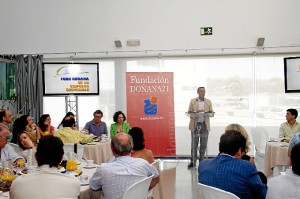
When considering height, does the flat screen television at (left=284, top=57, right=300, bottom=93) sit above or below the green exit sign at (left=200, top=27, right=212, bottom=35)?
below

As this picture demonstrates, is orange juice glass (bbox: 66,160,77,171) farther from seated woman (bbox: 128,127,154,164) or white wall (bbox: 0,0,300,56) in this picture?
white wall (bbox: 0,0,300,56)

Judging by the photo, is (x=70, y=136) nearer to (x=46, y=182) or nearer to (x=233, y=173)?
(x=46, y=182)

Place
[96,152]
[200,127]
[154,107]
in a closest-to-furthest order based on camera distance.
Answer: [96,152] → [200,127] → [154,107]

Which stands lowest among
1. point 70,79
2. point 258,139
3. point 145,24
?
point 258,139

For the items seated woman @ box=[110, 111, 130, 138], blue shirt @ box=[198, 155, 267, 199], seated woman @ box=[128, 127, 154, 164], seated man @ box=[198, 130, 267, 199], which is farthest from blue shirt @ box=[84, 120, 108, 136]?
blue shirt @ box=[198, 155, 267, 199]

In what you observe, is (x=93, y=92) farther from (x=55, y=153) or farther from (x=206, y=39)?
(x=55, y=153)

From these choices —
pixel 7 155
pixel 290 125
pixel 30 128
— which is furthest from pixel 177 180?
pixel 7 155

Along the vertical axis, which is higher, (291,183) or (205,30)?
(205,30)

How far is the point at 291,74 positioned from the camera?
25.7ft

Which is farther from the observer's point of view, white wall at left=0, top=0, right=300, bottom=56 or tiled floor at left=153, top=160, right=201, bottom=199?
white wall at left=0, top=0, right=300, bottom=56

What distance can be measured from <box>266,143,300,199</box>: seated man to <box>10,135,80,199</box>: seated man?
129 centimetres

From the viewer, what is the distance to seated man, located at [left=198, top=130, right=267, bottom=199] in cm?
248

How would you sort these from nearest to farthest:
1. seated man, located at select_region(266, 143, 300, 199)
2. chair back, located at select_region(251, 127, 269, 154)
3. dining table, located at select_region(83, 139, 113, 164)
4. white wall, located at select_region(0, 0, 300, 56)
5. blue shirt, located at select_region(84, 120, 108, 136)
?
seated man, located at select_region(266, 143, 300, 199), dining table, located at select_region(83, 139, 113, 164), chair back, located at select_region(251, 127, 269, 154), blue shirt, located at select_region(84, 120, 108, 136), white wall, located at select_region(0, 0, 300, 56)

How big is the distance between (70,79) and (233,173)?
6.32 m
